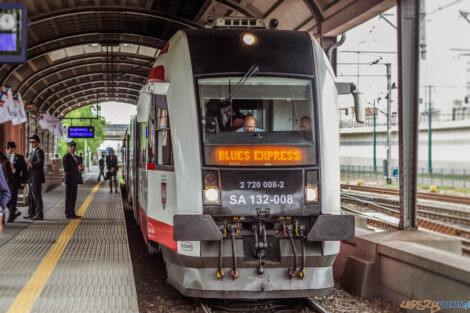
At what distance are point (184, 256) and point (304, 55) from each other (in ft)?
9.12

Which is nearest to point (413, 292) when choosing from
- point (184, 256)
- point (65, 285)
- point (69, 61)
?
point (184, 256)

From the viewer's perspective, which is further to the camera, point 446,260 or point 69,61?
point 69,61

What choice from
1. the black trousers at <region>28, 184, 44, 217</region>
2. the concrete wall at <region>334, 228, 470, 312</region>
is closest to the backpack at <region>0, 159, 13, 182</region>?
the black trousers at <region>28, 184, 44, 217</region>

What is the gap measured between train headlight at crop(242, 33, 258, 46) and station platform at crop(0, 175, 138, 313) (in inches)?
129

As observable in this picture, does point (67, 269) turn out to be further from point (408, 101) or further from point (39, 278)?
point (408, 101)

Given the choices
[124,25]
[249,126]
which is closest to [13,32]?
[249,126]

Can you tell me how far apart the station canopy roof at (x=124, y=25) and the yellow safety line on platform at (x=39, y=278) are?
17.6 ft

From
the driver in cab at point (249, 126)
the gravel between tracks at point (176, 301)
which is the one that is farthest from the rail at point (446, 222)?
the driver in cab at point (249, 126)

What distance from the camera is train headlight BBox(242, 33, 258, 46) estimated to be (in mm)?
6504

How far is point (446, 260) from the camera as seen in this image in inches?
217

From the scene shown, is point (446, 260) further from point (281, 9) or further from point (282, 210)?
point (281, 9)

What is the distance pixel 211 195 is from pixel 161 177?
992mm

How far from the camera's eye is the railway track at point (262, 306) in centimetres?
618

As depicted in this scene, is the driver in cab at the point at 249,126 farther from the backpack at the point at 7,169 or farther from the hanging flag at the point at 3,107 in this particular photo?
the hanging flag at the point at 3,107
